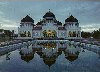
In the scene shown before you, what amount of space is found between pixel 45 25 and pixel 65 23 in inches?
155

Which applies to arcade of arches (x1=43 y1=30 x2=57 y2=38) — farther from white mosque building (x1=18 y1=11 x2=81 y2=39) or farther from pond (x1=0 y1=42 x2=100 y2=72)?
pond (x1=0 y1=42 x2=100 y2=72)

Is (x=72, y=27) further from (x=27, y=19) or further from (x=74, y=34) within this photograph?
(x=27, y=19)

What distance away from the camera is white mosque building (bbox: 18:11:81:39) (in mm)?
29922

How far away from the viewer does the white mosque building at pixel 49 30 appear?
1178 inches

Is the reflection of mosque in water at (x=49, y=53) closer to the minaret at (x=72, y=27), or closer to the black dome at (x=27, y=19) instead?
the minaret at (x=72, y=27)

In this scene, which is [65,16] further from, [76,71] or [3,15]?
[76,71]

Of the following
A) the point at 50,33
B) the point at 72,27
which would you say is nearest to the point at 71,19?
the point at 72,27

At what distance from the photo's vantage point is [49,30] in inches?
1176

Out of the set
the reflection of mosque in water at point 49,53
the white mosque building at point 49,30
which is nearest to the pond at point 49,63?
the reflection of mosque in water at point 49,53

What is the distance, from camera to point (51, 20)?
30625 millimetres

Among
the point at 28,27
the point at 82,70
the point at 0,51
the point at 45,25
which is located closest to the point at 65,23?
the point at 45,25

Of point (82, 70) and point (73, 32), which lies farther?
point (73, 32)

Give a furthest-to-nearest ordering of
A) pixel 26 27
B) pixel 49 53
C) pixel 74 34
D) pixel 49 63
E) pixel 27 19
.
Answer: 1. pixel 27 19
2. pixel 26 27
3. pixel 74 34
4. pixel 49 53
5. pixel 49 63

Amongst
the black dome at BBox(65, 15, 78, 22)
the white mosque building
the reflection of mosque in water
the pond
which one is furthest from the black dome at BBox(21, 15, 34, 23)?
the pond
